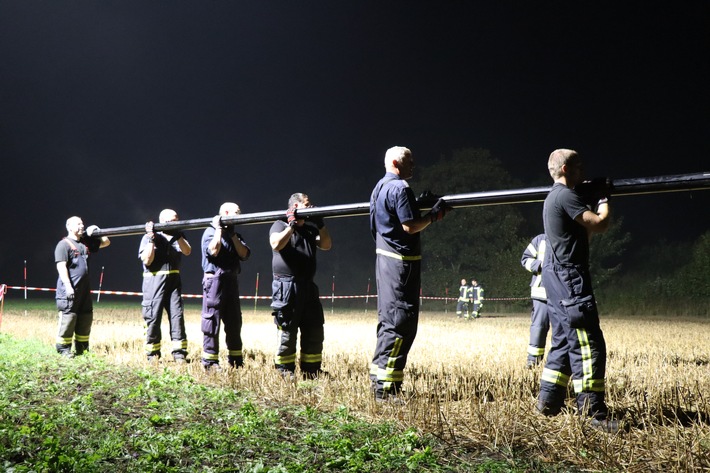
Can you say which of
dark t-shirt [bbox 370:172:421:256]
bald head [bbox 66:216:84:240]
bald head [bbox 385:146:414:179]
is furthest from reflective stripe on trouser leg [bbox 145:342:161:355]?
bald head [bbox 385:146:414:179]

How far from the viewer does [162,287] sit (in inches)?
321

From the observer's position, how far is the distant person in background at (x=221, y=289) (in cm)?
700

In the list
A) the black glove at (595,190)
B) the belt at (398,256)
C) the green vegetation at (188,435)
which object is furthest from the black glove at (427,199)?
the green vegetation at (188,435)

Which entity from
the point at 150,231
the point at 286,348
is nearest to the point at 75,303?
the point at 150,231

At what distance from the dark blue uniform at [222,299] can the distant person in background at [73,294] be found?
258 centimetres

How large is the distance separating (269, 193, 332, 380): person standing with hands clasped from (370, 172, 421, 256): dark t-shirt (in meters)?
1.44

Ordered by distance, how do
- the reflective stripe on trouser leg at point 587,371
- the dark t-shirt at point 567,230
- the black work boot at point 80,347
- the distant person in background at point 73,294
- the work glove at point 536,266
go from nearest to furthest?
the reflective stripe on trouser leg at point 587,371 → the dark t-shirt at point 567,230 → the work glove at point 536,266 → the distant person in background at point 73,294 → the black work boot at point 80,347

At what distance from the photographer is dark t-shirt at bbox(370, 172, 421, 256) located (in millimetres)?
4895

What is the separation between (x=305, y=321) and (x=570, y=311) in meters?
3.24

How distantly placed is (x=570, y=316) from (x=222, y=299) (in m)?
4.54

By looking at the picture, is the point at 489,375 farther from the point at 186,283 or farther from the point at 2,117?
the point at 2,117

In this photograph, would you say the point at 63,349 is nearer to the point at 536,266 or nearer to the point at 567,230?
the point at 536,266

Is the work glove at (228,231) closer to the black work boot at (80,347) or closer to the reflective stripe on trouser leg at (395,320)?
the reflective stripe on trouser leg at (395,320)

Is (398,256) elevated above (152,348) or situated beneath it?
elevated above
